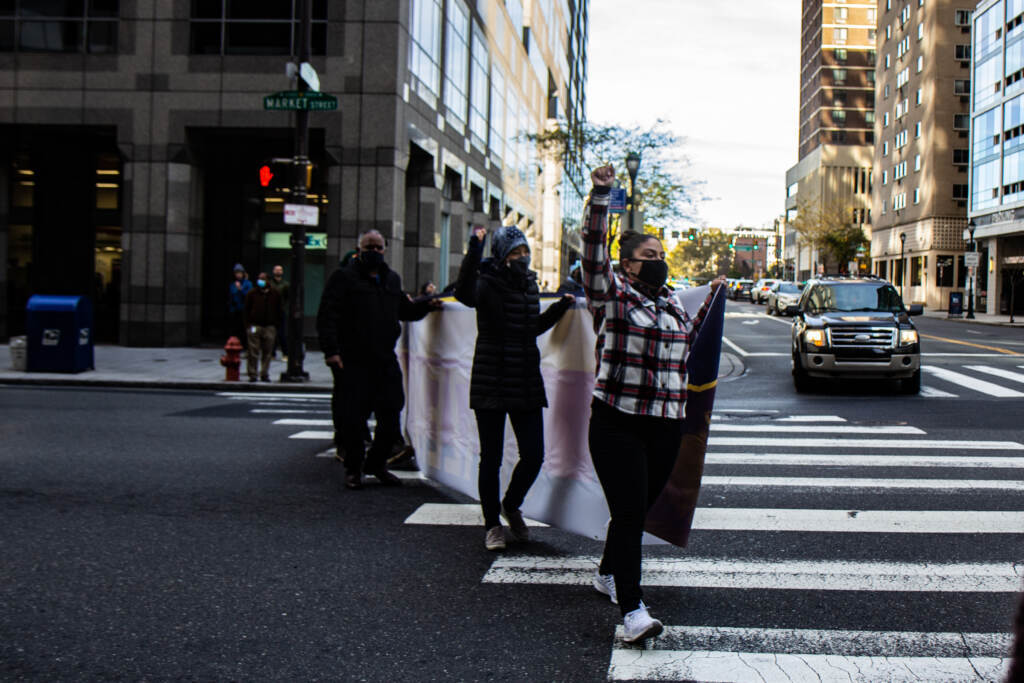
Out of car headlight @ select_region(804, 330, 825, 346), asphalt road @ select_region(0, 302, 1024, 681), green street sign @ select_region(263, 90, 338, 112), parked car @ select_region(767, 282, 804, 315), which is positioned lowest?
asphalt road @ select_region(0, 302, 1024, 681)

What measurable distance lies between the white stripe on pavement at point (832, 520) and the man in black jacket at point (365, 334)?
924 millimetres

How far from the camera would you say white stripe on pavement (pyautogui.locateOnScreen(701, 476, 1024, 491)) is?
7.90m

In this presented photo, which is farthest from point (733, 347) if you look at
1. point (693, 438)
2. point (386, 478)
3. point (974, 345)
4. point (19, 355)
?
point (693, 438)

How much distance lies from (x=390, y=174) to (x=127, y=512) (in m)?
16.5

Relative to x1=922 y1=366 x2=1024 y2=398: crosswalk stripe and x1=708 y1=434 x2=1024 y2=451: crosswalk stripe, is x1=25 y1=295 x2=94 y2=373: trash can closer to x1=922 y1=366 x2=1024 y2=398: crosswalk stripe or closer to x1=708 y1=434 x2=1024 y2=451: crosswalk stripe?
x1=708 y1=434 x2=1024 y2=451: crosswalk stripe

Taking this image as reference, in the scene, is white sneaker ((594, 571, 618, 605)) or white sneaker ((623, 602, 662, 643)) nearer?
white sneaker ((623, 602, 662, 643))

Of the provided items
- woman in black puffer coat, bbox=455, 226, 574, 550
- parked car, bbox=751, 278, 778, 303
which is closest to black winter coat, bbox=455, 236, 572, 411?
woman in black puffer coat, bbox=455, 226, 574, 550

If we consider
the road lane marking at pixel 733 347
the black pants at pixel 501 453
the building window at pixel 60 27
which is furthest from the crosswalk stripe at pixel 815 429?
the building window at pixel 60 27

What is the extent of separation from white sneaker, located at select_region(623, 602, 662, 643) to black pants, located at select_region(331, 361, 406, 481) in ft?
11.8

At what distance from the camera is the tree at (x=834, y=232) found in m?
83.0

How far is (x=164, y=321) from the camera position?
2323cm

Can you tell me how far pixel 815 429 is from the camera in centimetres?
1149

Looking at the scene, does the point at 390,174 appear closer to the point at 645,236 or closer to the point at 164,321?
the point at 164,321

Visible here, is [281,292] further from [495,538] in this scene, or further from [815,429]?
[495,538]
